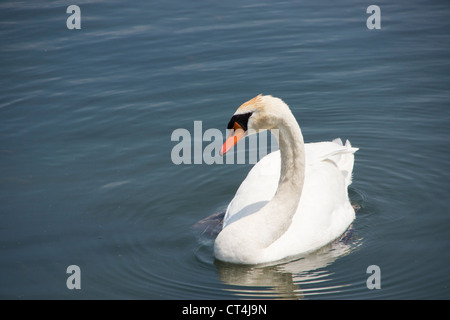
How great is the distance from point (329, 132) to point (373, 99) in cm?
142

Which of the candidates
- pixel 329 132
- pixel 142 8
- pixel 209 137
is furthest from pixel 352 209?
pixel 142 8

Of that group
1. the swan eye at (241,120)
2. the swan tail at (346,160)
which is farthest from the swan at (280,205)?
the swan tail at (346,160)

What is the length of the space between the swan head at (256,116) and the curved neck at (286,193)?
25 centimetres

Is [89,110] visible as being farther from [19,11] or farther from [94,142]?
[19,11]

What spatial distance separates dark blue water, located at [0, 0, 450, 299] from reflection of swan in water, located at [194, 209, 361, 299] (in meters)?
0.02

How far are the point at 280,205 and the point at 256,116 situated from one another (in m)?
A: 1.07

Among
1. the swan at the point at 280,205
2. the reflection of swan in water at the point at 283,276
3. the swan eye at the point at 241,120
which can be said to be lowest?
the reflection of swan in water at the point at 283,276

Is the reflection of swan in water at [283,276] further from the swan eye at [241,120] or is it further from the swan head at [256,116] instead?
the swan eye at [241,120]

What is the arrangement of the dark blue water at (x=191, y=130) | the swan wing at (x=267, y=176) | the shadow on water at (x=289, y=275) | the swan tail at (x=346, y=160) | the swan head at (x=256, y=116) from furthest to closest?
the swan tail at (x=346, y=160) < the swan wing at (x=267, y=176) < the dark blue water at (x=191, y=130) < the swan head at (x=256, y=116) < the shadow on water at (x=289, y=275)

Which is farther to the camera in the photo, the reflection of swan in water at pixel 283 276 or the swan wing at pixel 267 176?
the swan wing at pixel 267 176

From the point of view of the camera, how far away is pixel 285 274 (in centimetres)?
705

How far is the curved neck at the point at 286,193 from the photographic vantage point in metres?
7.16

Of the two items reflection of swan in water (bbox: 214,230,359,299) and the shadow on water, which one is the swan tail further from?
reflection of swan in water (bbox: 214,230,359,299)

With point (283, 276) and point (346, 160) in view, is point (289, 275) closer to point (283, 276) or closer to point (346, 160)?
point (283, 276)
